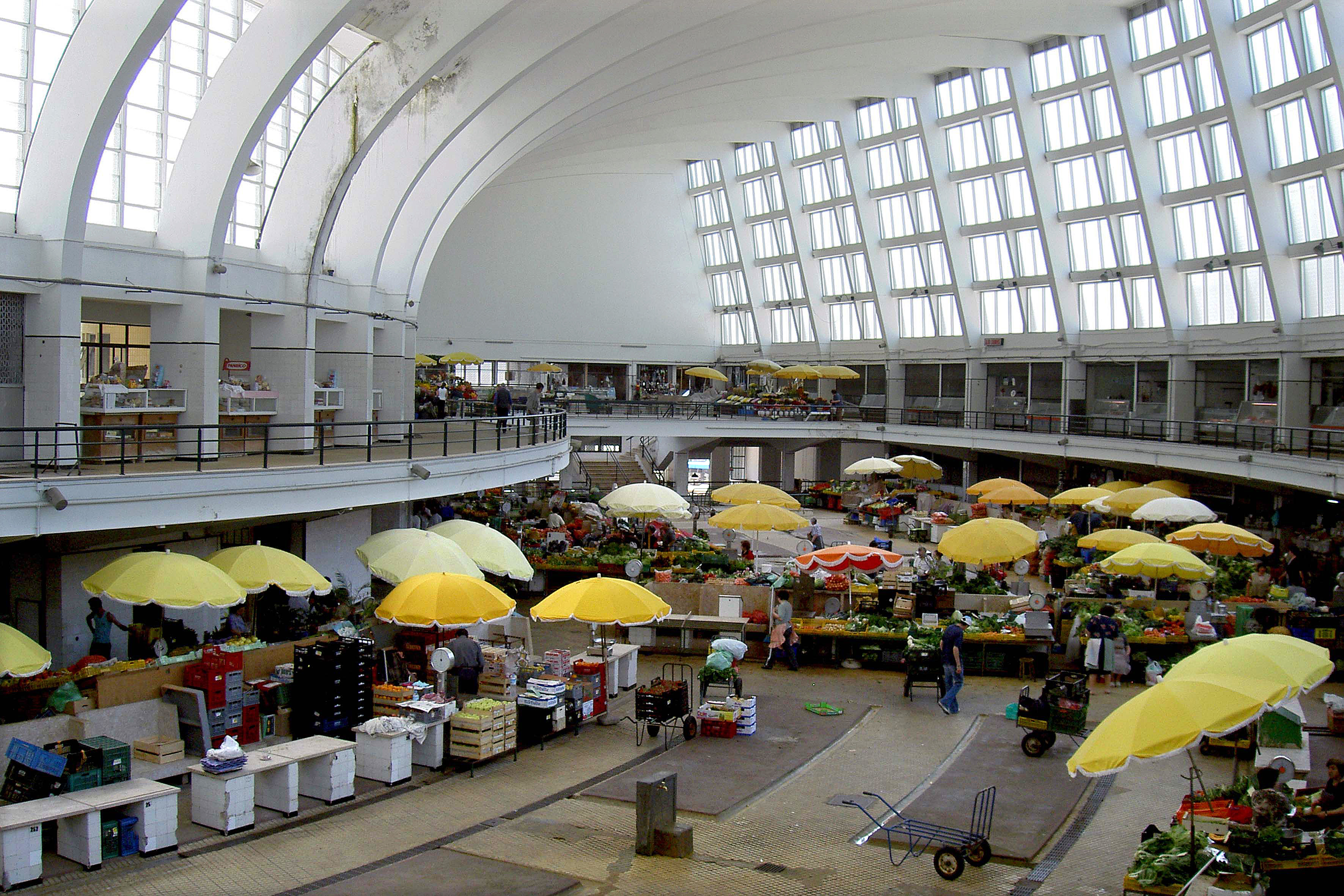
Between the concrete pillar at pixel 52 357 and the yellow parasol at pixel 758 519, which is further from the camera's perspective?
the yellow parasol at pixel 758 519

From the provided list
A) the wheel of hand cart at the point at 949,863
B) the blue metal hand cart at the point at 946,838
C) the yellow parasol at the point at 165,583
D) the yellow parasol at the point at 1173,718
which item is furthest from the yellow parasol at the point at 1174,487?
the yellow parasol at the point at 165,583

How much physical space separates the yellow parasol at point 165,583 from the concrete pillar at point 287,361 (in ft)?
25.2

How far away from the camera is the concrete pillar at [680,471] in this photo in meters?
48.3

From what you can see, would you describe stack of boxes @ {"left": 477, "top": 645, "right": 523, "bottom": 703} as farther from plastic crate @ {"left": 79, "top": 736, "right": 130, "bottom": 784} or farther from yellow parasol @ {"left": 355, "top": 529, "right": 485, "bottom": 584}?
plastic crate @ {"left": 79, "top": 736, "right": 130, "bottom": 784}

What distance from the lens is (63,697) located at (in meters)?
11.5

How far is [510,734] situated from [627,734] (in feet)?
6.28

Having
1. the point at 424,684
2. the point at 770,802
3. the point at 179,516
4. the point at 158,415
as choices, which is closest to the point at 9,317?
the point at 158,415

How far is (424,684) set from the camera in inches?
531

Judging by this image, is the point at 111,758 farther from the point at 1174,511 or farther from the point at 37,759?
the point at 1174,511

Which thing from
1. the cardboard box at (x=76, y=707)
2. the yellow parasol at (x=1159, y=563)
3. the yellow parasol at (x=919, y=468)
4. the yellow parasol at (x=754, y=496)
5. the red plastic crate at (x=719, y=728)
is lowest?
the red plastic crate at (x=719, y=728)

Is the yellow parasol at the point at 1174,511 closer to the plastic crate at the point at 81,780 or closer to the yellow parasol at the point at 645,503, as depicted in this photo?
the yellow parasol at the point at 645,503

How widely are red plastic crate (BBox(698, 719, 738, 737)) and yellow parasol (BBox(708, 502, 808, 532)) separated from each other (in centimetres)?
709

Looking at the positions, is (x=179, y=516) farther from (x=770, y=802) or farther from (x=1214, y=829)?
(x=1214, y=829)

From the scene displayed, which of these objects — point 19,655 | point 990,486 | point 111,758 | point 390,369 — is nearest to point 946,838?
point 111,758
